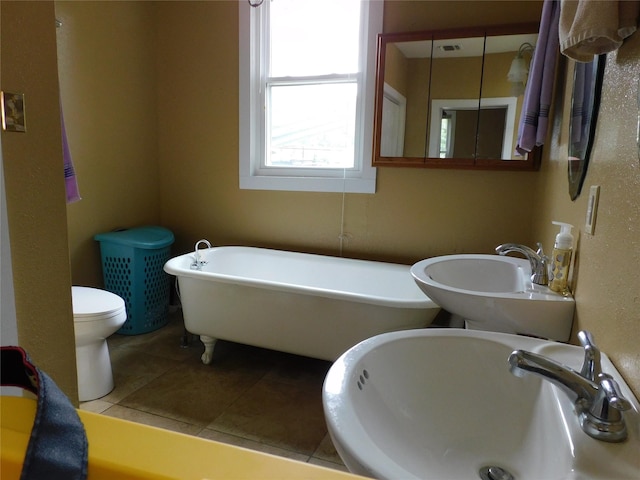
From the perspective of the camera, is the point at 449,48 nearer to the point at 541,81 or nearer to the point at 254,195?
the point at 541,81

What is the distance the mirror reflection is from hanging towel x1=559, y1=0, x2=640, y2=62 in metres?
0.22

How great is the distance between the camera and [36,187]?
110cm

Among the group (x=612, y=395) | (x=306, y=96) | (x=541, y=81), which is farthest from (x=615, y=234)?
(x=306, y=96)

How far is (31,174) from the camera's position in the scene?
1.09 metres

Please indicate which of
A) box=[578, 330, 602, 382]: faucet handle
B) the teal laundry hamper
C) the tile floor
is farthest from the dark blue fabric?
the teal laundry hamper

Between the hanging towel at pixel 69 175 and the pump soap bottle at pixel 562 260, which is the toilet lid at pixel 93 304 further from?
the pump soap bottle at pixel 562 260

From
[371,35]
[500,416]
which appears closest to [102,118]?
[371,35]

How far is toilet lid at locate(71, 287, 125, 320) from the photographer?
2.02m

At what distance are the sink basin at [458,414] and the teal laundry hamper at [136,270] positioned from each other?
2214 millimetres

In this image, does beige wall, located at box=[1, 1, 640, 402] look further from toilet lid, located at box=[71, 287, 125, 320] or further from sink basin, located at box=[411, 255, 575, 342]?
toilet lid, located at box=[71, 287, 125, 320]

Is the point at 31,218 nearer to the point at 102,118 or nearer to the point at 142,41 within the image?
the point at 102,118

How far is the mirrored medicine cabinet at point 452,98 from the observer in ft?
7.74

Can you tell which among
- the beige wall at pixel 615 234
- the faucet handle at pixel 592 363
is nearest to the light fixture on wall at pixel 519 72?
the beige wall at pixel 615 234

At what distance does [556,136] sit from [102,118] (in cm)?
263
